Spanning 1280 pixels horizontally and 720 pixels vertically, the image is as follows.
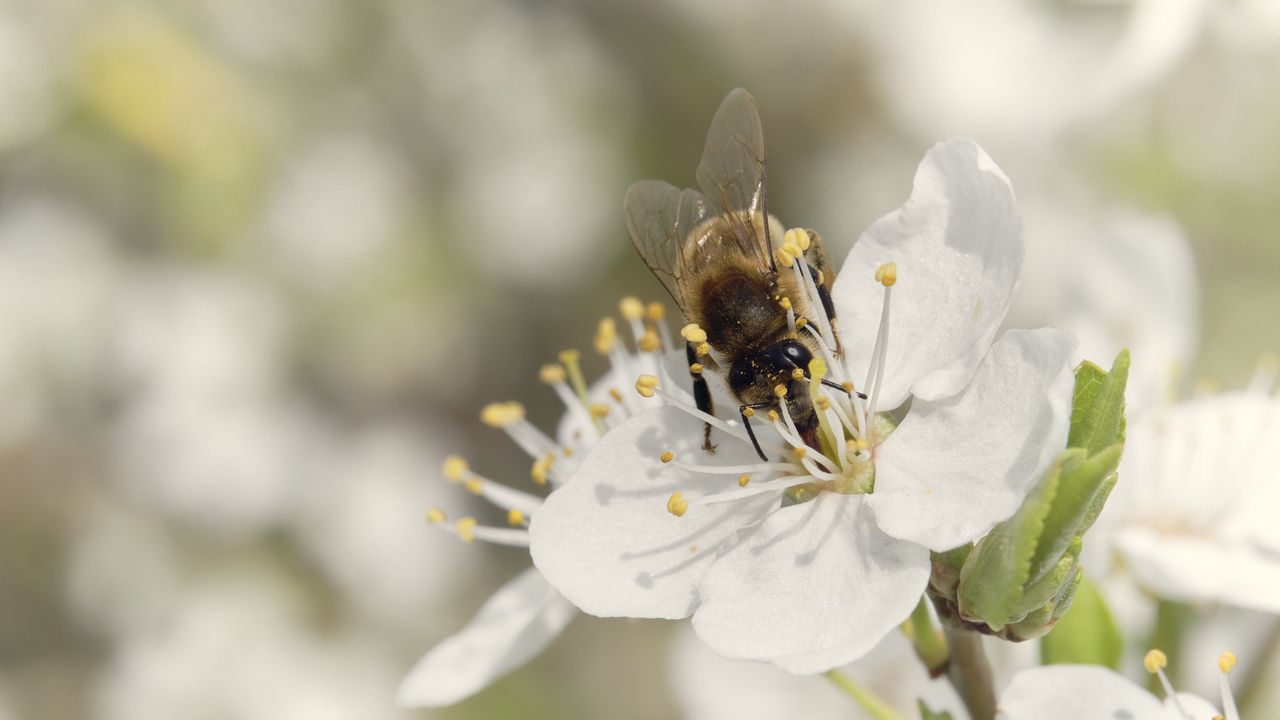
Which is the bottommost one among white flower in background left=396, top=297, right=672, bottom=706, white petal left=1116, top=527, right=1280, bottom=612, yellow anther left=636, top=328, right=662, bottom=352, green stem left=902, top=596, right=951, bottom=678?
white petal left=1116, top=527, right=1280, bottom=612

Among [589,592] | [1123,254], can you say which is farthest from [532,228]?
[589,592]

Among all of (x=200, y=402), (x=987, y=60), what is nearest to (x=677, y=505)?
(x=200, y=402)

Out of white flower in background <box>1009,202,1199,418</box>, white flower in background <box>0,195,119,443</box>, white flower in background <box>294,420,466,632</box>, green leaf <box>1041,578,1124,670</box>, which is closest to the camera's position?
green leaf <box>1041,578,1124,670</box>

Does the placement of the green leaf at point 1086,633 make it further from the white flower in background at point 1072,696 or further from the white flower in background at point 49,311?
the white flower in background at point 49,311

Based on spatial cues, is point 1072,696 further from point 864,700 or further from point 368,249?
point 368,249

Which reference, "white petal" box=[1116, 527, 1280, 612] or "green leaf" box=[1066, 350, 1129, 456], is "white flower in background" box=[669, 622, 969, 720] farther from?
"green leaf" box=[1066, 350, 1129, 456]

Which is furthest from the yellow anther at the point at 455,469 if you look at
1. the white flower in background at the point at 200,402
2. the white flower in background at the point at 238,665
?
the white flower in background at the point at 200,402

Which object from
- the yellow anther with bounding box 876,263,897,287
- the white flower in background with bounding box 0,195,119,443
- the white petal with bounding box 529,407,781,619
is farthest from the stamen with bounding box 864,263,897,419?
the white flower in background with bounding box 0,195,119,443
